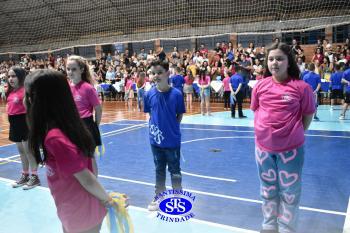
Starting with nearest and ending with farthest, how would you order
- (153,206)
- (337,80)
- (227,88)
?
(153,206) < (337,80) < (227,88)

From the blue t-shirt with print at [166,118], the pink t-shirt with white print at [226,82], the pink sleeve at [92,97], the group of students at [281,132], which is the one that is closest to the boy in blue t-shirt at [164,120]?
the blue t-shirt with print at [166,118]

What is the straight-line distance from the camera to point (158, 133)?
164 inches

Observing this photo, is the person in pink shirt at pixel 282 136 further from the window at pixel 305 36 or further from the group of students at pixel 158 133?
the window at pixel 305 36

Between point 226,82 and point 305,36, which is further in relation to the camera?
point 305,36

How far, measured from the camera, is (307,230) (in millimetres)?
3672

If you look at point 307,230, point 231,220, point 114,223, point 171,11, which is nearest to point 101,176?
point 231,220

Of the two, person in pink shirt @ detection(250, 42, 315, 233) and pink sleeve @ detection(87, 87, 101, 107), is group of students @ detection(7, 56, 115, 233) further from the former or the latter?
pink sleeve @ detection(87, 87, 101, 107)

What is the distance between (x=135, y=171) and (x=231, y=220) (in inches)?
98.3

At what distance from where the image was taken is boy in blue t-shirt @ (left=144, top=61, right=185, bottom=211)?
4145mm

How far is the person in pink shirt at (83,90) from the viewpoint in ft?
14.9

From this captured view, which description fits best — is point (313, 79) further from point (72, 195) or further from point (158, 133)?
point (72, 195)

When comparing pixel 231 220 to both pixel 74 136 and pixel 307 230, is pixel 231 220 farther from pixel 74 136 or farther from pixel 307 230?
pixel 74 136

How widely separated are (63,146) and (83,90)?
2.77 m

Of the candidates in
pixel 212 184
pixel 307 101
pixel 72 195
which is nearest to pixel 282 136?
pixel 307 101
